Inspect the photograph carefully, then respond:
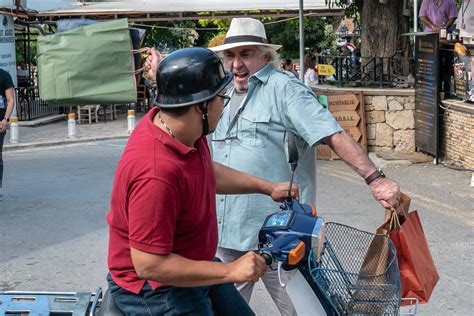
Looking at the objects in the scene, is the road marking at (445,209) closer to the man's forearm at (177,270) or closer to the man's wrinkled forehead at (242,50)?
the man's wrinkled forehead at (242,50)

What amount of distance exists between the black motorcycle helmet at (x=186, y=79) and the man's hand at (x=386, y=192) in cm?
113

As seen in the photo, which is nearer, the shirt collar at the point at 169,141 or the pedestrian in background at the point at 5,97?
the shirt collar at the point at 169,141

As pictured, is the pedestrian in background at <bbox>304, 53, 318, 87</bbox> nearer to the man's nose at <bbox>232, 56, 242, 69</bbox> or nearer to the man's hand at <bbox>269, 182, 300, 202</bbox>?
the man's nose at <bbox>232, 56, 242, 69</bbox>

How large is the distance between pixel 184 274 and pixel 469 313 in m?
3.73

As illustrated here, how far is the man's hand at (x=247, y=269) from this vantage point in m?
2.87

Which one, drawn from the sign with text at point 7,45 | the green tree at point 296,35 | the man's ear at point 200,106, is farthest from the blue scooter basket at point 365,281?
the green tree at point 296,35

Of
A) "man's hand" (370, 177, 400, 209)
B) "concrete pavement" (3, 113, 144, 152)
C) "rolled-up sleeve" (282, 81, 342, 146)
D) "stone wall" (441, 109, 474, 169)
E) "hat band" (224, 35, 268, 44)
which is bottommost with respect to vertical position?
"concrete pavement" (3, 113, 144, 152)

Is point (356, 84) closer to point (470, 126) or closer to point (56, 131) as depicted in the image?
point (470, 126)

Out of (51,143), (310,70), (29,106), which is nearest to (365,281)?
(51,143)

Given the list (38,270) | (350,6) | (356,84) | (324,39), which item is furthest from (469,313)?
(324,39)

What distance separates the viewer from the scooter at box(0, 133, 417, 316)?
9.96 ft

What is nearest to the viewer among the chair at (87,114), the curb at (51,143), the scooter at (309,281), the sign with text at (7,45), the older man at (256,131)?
the scooter at (309,281)

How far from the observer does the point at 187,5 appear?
2344cm

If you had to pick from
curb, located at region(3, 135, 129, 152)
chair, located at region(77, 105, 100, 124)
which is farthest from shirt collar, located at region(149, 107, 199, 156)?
chair, located at region(77, 105, 100, 124)
